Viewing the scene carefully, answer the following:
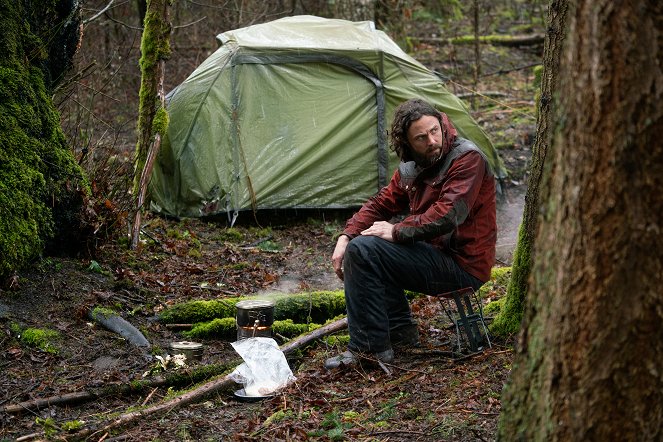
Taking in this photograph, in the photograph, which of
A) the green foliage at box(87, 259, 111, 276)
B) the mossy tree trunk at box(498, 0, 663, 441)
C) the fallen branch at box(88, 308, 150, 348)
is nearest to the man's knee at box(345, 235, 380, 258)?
the fallen branch at box(88, 308, 150, 348)

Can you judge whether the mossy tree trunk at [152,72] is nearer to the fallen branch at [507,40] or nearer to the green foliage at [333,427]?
the green foliage at [333,427]

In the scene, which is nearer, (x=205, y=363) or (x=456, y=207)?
(x=456, y=207)

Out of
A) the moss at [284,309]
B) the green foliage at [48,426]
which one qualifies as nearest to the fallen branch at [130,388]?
the green foliage at [48,426]

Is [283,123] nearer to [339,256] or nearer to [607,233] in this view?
[339,256]

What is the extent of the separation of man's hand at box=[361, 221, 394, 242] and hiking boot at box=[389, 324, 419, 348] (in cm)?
68

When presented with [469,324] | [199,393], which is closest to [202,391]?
[199,393]

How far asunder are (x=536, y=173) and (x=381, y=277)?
3.59 ft

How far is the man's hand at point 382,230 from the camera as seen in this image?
4602mm

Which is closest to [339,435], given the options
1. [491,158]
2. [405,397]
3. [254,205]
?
[405,397]

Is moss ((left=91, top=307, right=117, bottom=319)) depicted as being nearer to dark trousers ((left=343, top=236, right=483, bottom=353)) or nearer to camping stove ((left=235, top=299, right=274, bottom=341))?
camping stove ((left=235, top=299, right=274, bottom=341))

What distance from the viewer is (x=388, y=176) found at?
9477 mm

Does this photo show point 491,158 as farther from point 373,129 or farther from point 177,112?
point 177,112

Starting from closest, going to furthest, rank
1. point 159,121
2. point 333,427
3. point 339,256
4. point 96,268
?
point 333,427 → point 339,256 → point 96,268 → point 159,121

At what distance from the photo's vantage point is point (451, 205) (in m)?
4.47
